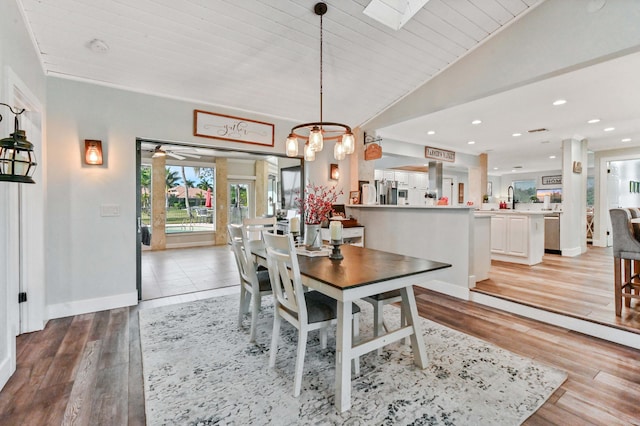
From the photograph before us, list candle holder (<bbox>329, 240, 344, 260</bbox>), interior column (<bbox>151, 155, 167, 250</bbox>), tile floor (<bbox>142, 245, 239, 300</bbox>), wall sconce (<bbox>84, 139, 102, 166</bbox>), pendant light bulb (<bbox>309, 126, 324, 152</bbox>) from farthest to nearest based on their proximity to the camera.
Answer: interior column (<bbox>151, 155, 167, 250</bbox>) → tile floor (<bbox>142, 245, 239, 300</bbox>) → wall sconce (<bbox>84, 139, 102, 166</bbox>) → pendant light bulb (<bbox>309, 126, 324, 152</bbox>) → candle holder (<bbox>329, 240, 344, 260</bbox>)

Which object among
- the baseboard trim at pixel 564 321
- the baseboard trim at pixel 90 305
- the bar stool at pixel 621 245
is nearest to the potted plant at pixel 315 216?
the baseboard trim at pixel 564 321

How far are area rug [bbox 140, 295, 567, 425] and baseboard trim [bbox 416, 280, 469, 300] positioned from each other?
3.27 ft

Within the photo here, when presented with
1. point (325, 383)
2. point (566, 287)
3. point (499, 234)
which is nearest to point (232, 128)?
point (325, 383)

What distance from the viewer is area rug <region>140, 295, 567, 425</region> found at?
5.39 feet

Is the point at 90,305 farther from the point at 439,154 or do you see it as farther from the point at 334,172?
the point at 439,154

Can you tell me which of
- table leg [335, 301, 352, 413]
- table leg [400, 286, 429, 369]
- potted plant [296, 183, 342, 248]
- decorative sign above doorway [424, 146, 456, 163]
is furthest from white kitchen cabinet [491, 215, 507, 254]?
table leg [335, 301, 352, 413]

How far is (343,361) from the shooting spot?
1.68m

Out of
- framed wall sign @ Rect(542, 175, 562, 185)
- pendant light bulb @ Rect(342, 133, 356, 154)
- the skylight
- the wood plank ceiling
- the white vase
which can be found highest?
the skylight

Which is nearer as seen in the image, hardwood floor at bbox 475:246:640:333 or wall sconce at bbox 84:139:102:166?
hardwood floor at bbox 475:246:640:333

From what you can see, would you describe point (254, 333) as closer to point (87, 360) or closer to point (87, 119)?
point (87, 360)

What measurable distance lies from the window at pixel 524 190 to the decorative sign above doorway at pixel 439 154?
6930mm

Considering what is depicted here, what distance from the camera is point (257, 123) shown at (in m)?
4.19

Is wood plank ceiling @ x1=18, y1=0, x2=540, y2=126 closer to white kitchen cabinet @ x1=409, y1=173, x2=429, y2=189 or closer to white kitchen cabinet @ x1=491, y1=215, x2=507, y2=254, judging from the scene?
white kitchen cabinet @ x1=491, y1=215, x2=507, y2=254

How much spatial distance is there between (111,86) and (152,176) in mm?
4548
